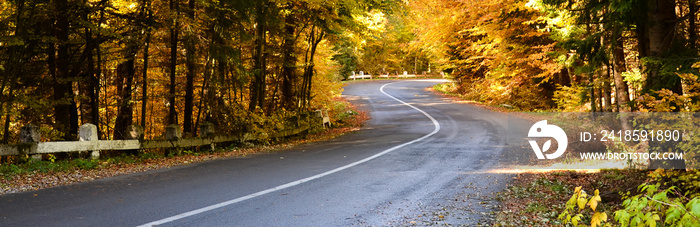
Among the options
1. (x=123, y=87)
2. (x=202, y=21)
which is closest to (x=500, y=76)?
(x=202, y=21)

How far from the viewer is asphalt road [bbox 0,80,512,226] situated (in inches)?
242

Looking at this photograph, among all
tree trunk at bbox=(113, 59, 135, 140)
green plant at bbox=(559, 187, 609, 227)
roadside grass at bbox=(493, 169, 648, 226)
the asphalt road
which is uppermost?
tree trunk at bbox=(113, 59, 135, 140)

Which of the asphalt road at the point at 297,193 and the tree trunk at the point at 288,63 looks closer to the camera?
the asphalt road at the point at 297,193

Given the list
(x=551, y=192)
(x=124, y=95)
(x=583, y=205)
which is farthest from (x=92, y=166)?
(x=583, y=205)

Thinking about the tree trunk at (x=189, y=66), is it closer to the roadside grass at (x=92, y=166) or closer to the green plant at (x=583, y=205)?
the roadside grass at (x=92, y=166)

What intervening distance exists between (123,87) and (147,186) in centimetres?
724

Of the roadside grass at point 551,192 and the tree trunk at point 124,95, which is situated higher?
the tree trunk at point 124,95

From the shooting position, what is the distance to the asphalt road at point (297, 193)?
6.16 meters

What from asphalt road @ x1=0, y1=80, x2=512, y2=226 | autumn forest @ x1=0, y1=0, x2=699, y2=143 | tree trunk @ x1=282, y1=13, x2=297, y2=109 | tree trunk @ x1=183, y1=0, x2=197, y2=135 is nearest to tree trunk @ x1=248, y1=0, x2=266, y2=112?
autumn forest @ x1=0, y1=0, x2=699, y2=143

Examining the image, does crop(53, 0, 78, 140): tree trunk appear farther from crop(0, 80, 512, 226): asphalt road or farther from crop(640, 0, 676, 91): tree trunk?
crop(640, 0, 676, 91): tree trunk

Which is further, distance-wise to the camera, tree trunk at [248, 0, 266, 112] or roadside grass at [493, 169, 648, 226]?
tree trunk at [248, 0, 266, 112]

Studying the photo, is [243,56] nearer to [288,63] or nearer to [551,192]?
[288,63]

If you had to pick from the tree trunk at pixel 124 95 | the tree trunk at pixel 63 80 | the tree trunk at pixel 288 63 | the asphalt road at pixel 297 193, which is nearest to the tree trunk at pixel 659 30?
the asphalt road at pixel 297 193

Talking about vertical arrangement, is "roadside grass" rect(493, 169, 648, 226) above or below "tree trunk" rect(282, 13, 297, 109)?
below
